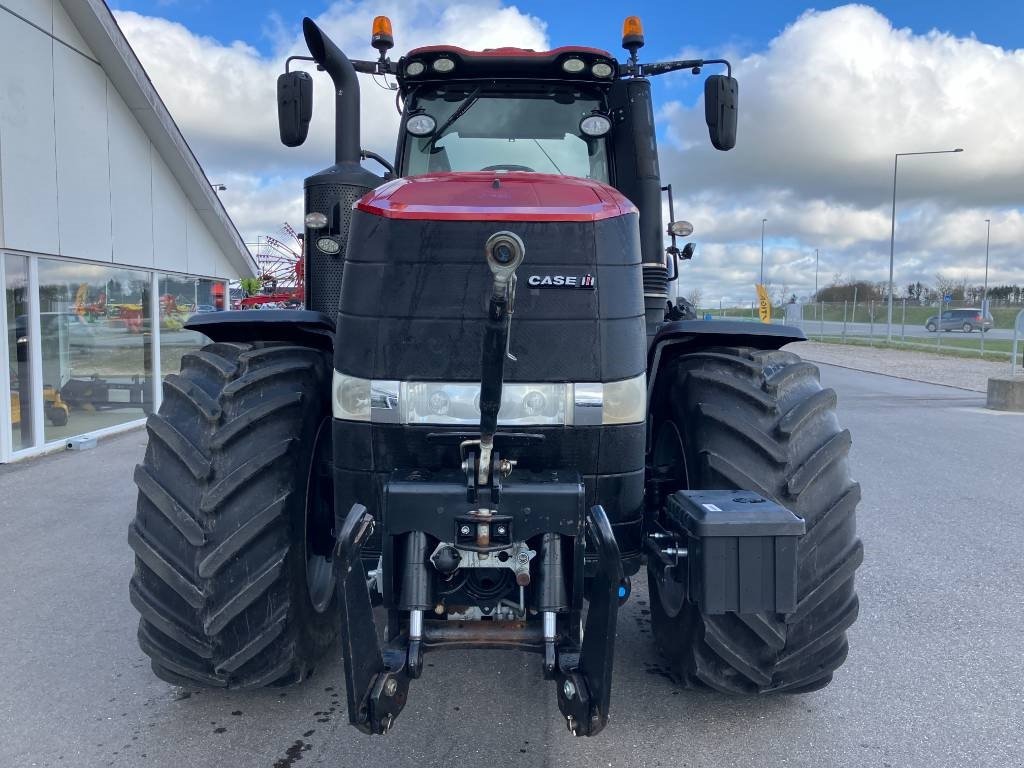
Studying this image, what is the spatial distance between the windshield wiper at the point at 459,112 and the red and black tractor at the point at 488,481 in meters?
1.12

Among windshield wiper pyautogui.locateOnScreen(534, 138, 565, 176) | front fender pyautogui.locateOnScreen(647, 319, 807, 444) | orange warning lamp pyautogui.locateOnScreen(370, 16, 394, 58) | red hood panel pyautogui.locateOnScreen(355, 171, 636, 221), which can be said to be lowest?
front fender pyautogui.locateOnScreen(647, 319, 807, 444)

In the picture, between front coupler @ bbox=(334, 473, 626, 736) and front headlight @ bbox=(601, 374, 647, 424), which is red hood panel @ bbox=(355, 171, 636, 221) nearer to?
front headlight @ bbox=(601, 374, 647, 424)

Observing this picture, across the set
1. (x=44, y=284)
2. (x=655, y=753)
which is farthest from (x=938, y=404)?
(x=44, y=284)

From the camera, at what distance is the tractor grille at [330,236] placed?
436cm

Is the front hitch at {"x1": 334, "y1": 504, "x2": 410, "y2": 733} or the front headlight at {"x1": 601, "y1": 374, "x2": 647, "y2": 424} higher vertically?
the front headlight at {"x1": 601, "y1": 374, "x2": 647, "y2": 424}

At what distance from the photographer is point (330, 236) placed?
445cm

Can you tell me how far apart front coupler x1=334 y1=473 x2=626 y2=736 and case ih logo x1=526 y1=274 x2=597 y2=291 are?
2.02 ft

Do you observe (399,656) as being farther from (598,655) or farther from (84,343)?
(84,343)

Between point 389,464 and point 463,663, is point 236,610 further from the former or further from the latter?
point 463,663

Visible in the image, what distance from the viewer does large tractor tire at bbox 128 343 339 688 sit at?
2.74 meters

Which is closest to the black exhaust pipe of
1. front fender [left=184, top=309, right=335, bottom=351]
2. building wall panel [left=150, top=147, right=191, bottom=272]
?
front fender [left=184, top=309, right=335, bottom=351]

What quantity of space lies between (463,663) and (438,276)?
1871mm

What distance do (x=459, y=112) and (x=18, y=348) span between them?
687 cm

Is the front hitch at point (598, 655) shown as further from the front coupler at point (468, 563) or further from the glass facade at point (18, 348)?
the glass facade at point (18, 348)
